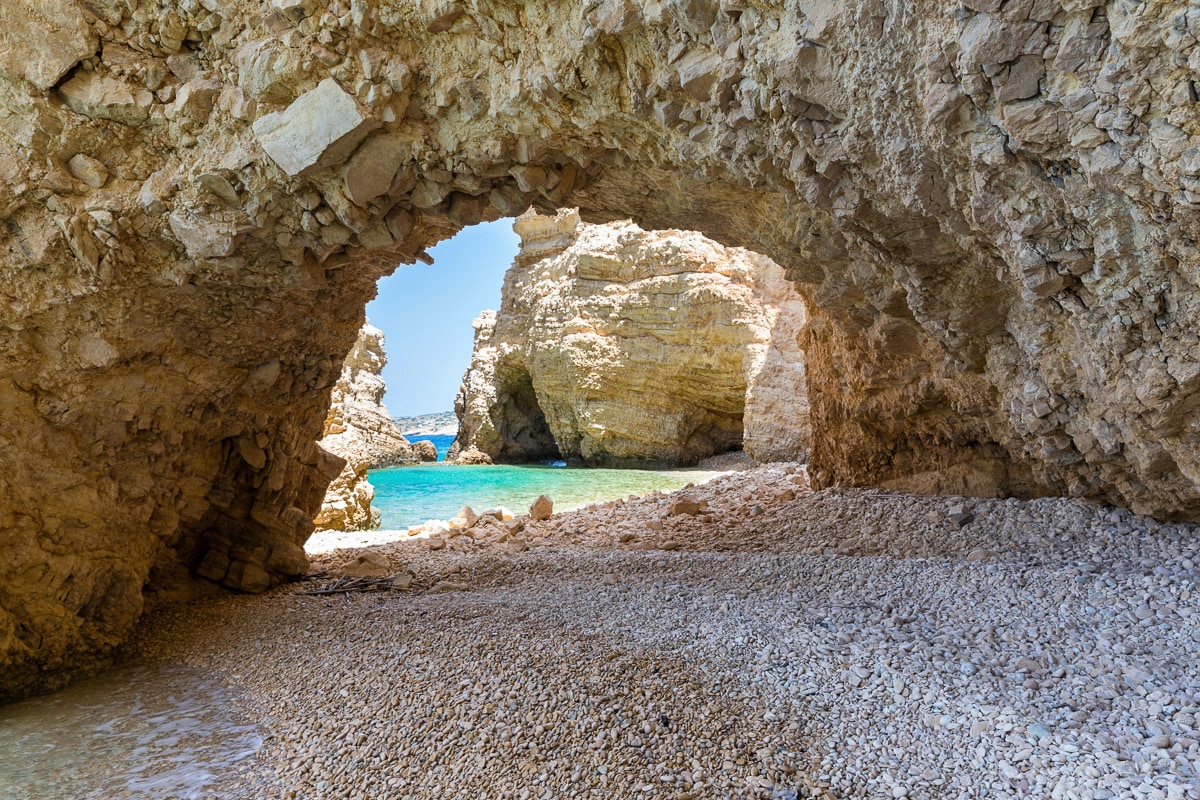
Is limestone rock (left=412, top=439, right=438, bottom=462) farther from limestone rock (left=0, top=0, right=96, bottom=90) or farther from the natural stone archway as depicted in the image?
limestone rock (left=0, top=0, right=96, bottom=90)

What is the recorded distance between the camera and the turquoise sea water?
1494cm

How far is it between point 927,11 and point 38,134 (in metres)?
4.83

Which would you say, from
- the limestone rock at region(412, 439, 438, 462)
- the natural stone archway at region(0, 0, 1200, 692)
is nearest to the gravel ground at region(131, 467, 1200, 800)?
the natural stone archway at region(0, 0, 1200, 692)

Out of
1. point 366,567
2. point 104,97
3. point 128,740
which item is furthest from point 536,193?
point 366,567

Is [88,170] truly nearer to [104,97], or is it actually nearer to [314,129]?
[104,97]

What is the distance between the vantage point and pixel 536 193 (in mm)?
4352

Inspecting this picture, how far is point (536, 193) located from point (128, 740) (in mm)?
4045

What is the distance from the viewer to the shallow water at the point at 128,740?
294 cm

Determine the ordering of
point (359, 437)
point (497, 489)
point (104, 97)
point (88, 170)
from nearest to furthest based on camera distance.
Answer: point (104, 97)
point (88, 170)
point (497, 489)
point (359, 437)

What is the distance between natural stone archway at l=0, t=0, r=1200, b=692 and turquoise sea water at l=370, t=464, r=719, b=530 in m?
8.47

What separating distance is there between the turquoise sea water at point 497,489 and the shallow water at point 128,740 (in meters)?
8.77

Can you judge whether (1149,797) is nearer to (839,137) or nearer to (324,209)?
(839,137)

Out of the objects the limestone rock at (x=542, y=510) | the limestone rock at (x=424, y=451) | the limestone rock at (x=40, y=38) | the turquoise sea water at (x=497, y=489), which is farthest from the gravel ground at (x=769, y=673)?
the limestone rock at (x=424, y=451)

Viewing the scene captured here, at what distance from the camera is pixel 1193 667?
265cm
